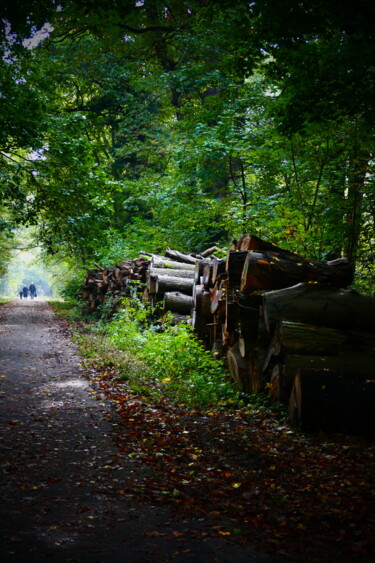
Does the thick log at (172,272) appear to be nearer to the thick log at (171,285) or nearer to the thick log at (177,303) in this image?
the thick log at (171,285)

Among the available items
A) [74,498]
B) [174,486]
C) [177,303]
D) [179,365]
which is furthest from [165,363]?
[74,498]

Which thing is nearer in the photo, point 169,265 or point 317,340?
point 317,340

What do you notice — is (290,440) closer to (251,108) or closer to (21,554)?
(21,554)

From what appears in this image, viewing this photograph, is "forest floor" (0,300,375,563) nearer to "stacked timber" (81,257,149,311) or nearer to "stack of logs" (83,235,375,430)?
"stack of logs" (83,235,375,430)

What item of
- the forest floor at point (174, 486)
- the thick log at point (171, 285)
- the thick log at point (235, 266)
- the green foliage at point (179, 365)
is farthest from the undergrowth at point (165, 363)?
the thick log at point (235, 266)

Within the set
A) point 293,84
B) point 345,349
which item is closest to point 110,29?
point 293,84

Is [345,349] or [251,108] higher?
[251,108]

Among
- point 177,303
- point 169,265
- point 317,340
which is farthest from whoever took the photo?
point 169,265

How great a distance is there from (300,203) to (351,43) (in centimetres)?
531

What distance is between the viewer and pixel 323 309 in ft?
20.2

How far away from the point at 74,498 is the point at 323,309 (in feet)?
13.4

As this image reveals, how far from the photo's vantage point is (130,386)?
751 cm

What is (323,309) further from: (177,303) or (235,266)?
(177,303)

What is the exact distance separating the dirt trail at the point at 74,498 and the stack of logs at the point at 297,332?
2264 mm
